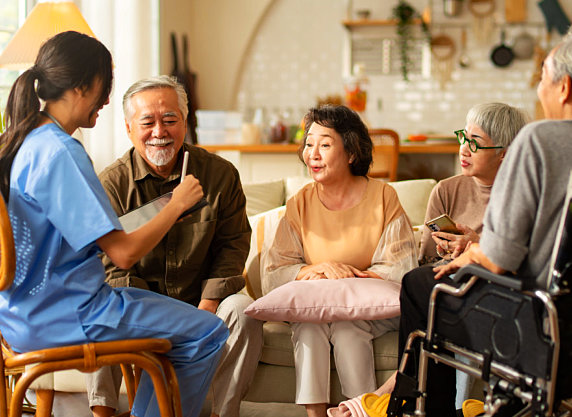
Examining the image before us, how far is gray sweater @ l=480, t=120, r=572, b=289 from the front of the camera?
1.53 m

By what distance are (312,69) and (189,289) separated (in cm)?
464

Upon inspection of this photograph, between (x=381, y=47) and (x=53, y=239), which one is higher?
(x=381, y=47)

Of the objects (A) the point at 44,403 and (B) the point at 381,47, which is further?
(B) the point at 381,47

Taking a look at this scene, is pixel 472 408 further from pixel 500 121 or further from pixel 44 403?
pixel 44 403

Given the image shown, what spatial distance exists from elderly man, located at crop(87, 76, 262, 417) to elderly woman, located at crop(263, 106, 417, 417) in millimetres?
180

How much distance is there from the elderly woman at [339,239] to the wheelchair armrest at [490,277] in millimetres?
749

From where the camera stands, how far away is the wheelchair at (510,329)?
1.49 m

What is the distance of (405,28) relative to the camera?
255 inches

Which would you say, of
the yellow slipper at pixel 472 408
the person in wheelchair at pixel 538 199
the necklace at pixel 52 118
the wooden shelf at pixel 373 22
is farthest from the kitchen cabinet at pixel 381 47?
the necklace at pixel 52 118

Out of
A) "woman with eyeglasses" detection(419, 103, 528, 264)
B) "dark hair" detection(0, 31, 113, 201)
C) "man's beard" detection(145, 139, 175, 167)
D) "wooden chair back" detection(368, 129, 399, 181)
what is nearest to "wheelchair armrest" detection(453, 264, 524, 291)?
"woman with eyeglasses" detection(419, 103, 528, 264)

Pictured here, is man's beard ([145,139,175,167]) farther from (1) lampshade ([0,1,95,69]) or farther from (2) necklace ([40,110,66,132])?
(1) lampshade ([0,1,95,69])

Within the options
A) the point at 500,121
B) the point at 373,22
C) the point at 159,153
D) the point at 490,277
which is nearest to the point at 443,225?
the point at 500,121

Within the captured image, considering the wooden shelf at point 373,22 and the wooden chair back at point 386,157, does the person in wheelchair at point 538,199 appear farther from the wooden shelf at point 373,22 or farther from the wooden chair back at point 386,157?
the wooden shelf at point 373,22

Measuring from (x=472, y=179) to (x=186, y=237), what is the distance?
43.0 inches
